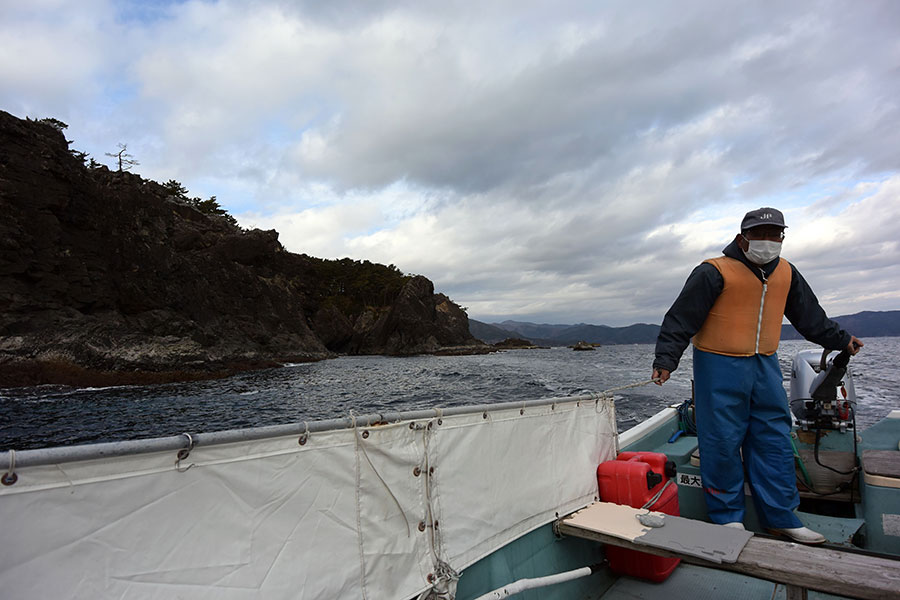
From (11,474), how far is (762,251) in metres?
3.71

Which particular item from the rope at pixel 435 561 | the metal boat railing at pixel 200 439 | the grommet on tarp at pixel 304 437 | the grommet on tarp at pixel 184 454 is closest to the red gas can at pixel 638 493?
the metal boat railing at pixel 200 439

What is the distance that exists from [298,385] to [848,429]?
23745mm

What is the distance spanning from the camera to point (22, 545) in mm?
1107

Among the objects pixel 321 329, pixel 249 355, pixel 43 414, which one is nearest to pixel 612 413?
pixel 43 414

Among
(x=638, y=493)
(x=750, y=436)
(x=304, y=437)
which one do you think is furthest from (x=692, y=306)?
(x=304, y=437)

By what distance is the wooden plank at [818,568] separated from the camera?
72.4 inches

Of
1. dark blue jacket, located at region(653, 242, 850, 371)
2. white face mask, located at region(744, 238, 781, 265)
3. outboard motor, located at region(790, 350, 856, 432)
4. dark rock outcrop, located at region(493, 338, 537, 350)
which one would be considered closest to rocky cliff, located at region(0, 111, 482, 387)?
dark blue jacket, located at region(653, 242, 850, 371)

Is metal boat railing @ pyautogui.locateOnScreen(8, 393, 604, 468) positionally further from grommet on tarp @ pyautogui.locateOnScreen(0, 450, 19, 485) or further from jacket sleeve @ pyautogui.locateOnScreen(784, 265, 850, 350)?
jacket sleeve @ pyautogui.locateOnScreen(784, 265, 850, 350)

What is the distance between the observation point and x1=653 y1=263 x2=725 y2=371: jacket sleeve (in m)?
3.04

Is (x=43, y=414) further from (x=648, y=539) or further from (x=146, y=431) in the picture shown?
(x=648, y=539)

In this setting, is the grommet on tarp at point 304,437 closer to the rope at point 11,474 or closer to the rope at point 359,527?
the rope at point 359,527

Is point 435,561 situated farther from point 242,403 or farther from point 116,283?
point 116,283

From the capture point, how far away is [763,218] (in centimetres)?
299

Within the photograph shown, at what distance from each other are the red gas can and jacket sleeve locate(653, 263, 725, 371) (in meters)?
0.76
